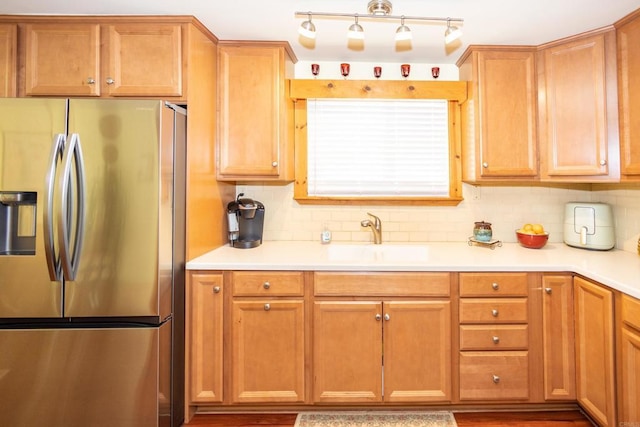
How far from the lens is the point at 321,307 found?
1.89 meters

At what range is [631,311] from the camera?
4.87 ft

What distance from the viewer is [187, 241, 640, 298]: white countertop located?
1.80 meters

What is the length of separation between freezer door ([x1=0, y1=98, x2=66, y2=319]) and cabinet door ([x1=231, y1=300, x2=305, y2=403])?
89cm

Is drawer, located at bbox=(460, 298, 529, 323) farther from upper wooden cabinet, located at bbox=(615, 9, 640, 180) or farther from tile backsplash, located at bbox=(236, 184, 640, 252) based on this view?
Answer: upper wooden cabinet, located at bbox=(615, 9, 640, 180)

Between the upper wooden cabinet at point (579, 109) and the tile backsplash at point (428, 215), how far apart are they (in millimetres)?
419

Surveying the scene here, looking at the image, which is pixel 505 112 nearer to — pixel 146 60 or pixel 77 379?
pixel 146 60

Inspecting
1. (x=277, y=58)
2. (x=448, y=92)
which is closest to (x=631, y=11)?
(x=448, y=92)

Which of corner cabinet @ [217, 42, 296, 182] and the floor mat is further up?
corner cabinet @ [217, 42, 296, 182]

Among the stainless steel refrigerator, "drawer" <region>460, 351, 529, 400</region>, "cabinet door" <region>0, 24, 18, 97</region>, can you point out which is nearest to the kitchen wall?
"drawer" <region>460, 351, 529, 400</region>

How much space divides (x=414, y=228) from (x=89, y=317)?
2.09 meters

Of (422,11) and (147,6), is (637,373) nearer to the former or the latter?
(422,11)

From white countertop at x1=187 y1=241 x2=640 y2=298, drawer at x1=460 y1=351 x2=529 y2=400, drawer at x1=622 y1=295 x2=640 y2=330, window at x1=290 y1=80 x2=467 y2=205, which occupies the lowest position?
drawer at x1=460 y1=351 x2=529 y2=400

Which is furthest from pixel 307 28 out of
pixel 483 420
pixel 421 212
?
pixel 483 420

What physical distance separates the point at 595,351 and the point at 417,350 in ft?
2.83
